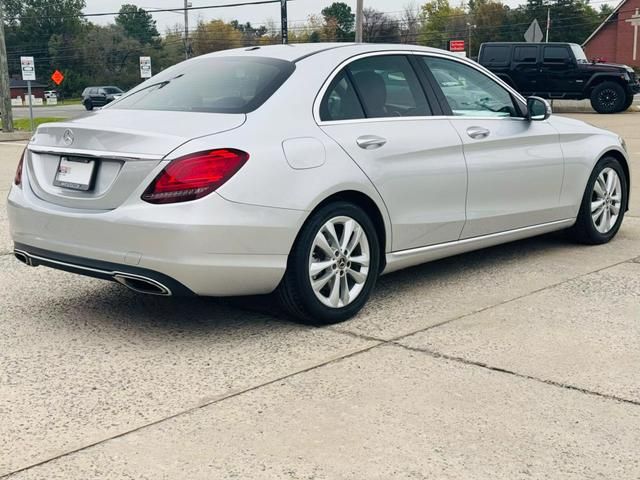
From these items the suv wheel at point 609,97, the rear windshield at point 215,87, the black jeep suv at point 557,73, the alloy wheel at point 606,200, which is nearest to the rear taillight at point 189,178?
the rear windshield at point 215,87

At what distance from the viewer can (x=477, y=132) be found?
559cm

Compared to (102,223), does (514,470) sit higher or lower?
lower

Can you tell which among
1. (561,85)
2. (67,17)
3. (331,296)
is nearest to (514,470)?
(331,296)

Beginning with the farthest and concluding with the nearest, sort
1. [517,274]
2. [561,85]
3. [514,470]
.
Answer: [561,85] → [517,274] → [514,470]

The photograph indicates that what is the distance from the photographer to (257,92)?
15.3 feet

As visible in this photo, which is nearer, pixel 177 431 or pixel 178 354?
pixel 177 431

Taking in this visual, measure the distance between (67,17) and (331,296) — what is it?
407 feet

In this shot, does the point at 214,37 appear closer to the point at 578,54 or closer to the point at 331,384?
the point at 578,54

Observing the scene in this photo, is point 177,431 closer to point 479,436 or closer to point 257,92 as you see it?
point 479,436

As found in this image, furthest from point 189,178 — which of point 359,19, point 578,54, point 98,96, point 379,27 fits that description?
point 379,27

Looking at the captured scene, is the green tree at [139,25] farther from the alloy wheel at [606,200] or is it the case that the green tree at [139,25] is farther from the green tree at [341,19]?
the alloy wheel at [606,200]

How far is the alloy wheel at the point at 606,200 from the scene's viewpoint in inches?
264

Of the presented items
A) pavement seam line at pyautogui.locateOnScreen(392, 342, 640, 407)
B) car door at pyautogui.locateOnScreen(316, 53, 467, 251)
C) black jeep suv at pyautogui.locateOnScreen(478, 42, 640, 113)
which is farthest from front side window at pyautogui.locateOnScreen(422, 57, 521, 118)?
black jeep suv at pyautogui.locateOnScreen(478, 42, 640, 113)

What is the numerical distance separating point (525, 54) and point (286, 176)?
22432mm
